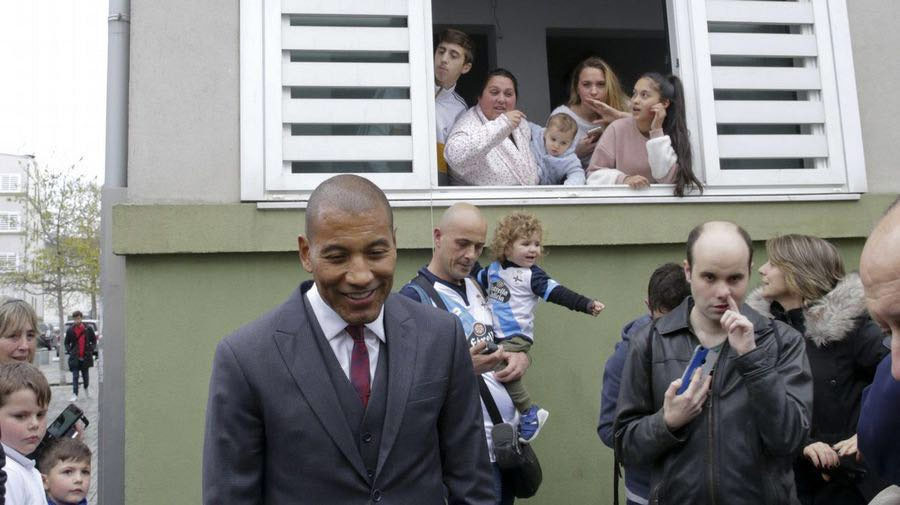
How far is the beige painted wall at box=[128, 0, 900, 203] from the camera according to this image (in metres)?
4.84

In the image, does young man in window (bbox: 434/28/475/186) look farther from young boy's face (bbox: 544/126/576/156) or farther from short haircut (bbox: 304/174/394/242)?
short haircut (bbox: 304/174/394/242)

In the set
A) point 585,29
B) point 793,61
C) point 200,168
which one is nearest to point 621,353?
point 200,168

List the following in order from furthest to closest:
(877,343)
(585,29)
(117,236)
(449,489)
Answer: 1. (585,29)
2. (117,236)
3. (877,343)
4. (449,489)

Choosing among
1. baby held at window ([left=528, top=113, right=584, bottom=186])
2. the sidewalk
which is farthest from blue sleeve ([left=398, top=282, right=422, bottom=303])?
the sidewalk

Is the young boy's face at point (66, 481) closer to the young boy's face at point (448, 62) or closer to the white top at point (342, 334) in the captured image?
the white top at point (342, 334)

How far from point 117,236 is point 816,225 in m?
4.51

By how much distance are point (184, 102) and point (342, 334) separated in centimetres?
312

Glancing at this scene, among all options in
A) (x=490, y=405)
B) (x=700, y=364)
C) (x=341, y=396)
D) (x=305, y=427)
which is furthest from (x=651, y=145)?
(x=305, y=427)

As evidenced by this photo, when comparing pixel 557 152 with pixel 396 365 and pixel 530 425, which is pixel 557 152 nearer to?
pixel 530 425

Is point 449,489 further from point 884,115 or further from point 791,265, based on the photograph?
point 884,115

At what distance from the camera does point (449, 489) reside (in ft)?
7.79

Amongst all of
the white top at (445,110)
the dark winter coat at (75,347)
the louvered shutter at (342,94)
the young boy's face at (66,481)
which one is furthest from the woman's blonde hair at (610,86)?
the dark winter coat at (75,347)

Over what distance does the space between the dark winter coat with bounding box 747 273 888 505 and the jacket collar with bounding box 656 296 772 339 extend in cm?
68

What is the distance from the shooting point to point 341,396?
7.22 ft
